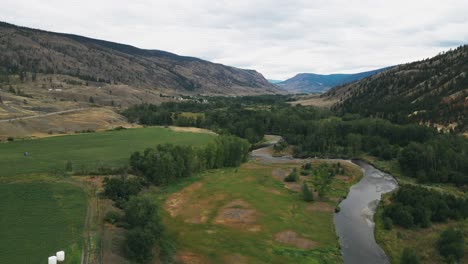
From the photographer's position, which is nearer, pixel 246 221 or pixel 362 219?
pixel 246 221

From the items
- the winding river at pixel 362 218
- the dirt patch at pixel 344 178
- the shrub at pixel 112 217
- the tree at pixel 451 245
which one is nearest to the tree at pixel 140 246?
the shrub at pixel 112 217

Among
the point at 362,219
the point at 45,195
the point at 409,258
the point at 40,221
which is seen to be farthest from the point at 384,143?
the point at 40,221

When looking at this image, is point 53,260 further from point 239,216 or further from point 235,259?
point 239,216

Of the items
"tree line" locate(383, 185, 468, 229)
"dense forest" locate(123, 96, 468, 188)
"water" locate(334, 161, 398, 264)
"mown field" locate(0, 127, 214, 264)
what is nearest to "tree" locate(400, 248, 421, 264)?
"water" locate(334, 161, 398, 264)

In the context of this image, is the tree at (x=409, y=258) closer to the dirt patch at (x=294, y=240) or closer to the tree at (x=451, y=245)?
the tree at (x=451, y=245)

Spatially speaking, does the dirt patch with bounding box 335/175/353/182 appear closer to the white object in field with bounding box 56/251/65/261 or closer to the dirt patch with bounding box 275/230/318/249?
the dirt patch with bounding box 275/230/318/249

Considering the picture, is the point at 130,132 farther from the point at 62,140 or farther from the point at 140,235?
the point at 140,235

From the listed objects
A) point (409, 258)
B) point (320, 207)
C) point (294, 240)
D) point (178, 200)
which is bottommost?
point (294, 240)
